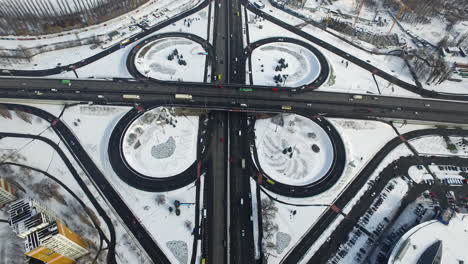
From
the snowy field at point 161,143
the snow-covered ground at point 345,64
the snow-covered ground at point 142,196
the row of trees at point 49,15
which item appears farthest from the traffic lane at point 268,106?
the row of trees at point 49,15

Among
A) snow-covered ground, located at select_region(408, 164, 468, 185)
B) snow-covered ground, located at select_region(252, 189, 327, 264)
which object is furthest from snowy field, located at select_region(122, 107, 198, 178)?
snow-covered ground, located at select_region(408, 164, 468, 185)

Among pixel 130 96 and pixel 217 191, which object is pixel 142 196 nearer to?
pixel 217 191

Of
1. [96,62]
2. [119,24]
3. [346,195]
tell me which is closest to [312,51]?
[346,195]

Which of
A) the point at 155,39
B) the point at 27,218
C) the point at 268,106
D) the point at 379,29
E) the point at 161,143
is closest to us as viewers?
the point at 27,218

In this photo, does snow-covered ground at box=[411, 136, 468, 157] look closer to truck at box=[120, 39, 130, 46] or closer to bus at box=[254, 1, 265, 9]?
bus at box=[254, 1, 265, 9]

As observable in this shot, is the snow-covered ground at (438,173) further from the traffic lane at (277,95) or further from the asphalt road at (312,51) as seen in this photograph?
the asphalt road at (312,51)

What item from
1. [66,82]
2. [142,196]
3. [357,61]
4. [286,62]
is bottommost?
[142,196]
